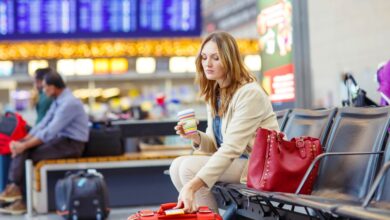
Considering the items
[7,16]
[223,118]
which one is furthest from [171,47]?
[223,118]

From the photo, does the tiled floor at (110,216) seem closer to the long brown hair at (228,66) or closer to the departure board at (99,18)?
the departure board at (99,18)

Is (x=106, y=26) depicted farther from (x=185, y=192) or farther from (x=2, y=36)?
(x=185, y=192)

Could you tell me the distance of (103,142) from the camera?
9.17m

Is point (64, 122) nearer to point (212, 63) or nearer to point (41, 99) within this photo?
point (41, 99)

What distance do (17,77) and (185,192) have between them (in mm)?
11726

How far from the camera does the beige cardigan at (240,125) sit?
4.34m

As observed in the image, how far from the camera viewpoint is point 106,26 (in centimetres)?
1109

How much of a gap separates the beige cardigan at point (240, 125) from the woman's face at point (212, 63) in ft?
0.50

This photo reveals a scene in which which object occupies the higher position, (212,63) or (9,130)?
(212,63)

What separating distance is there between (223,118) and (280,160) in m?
0.63

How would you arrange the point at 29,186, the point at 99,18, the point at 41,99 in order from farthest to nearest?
the point at 99,18
the point at 41,99
the point at 29,186

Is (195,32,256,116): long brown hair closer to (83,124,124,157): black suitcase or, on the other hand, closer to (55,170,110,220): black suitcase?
(55,170,110,220): black suitcase

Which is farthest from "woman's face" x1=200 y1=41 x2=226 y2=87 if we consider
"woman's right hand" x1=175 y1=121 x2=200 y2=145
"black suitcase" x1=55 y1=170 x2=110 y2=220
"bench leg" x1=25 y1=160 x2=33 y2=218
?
"bench leg" x1=25 y1=160 x2=33 y2=218

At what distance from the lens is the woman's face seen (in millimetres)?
4594
